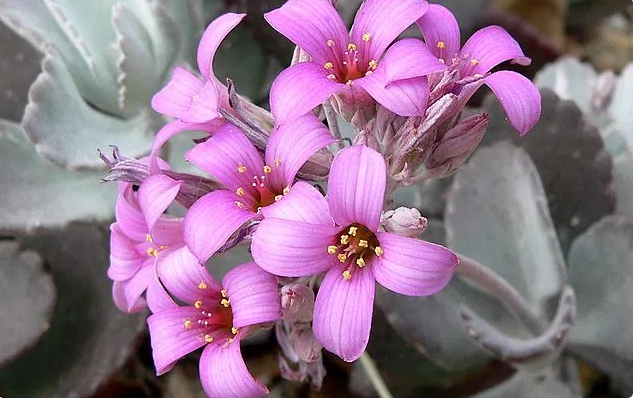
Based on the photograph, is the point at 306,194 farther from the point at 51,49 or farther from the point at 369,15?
the point at 51,49

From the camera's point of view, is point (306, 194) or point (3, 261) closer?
point (306, 194)

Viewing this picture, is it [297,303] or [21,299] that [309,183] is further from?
[21,299]

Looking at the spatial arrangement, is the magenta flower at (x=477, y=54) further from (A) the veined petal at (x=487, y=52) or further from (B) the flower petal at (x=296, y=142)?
(B) the flower petal at (x=296, y=142)

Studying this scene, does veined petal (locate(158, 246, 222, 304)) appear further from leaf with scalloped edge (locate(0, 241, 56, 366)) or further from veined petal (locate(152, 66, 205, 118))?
leaf with scalloped edge (locate(0, 241, 56, 366))

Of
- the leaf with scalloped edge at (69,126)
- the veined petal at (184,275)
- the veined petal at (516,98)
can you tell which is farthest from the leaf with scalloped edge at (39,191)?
the veined petal at (516,98)

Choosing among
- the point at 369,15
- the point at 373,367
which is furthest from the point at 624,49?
the point at 369,15

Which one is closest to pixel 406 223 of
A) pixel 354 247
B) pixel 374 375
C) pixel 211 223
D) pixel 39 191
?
pixel 354 247

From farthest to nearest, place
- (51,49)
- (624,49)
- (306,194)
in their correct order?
(624,49) < (51,49) < (306,194)
